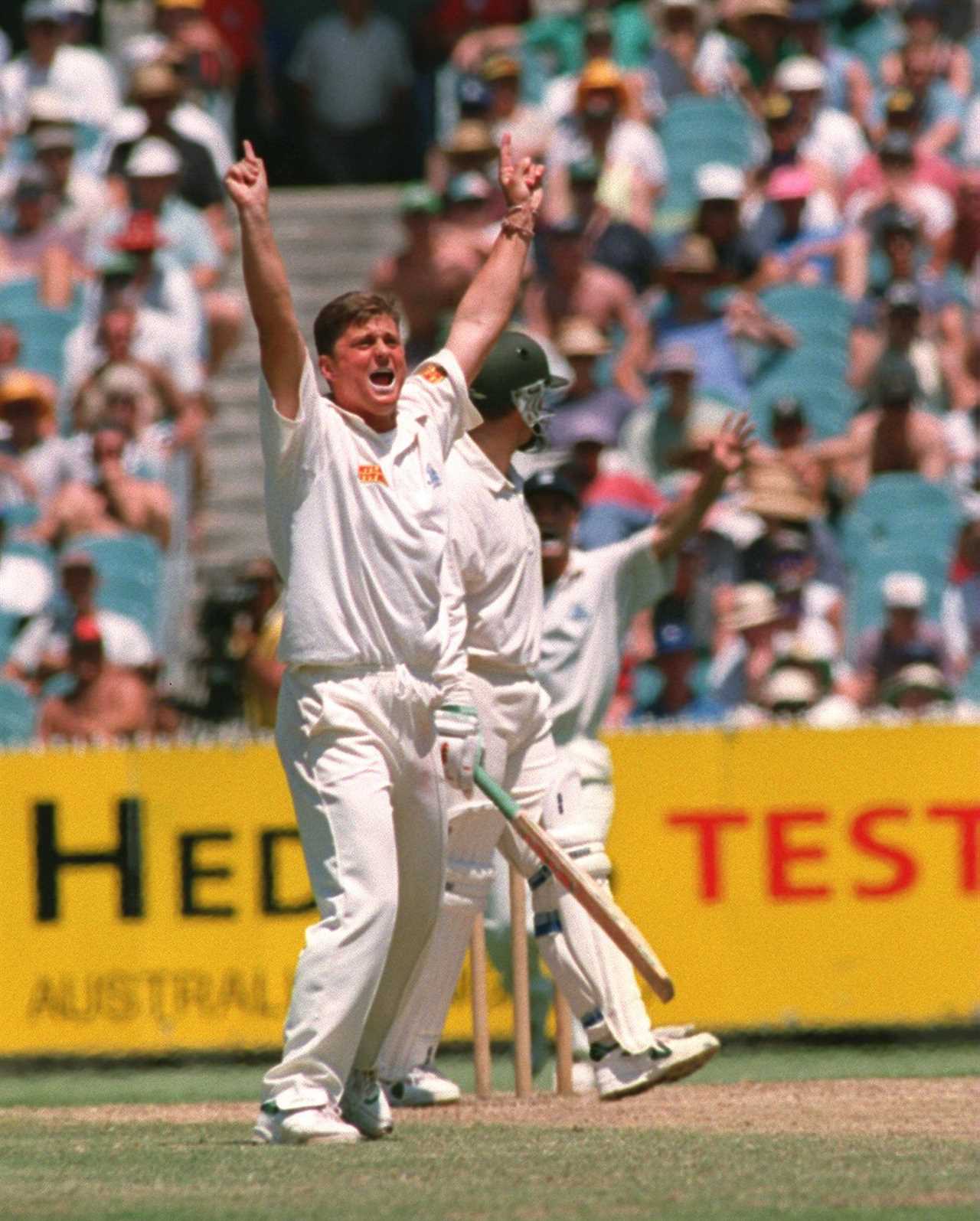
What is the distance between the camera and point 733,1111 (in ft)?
27.5

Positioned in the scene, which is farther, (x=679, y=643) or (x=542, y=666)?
(x=679, y=643)

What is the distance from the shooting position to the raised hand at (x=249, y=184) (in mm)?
6996

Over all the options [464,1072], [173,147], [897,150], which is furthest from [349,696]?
[173,147]

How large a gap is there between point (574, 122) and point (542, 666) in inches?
276

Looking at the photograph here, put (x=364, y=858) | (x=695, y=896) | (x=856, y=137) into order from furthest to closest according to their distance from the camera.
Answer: (x=856, y=137)
(x=695, y=896)
(x=364, y=858)

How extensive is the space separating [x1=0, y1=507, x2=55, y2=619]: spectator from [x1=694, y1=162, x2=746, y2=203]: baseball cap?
396 cm

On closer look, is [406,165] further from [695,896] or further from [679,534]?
[679,534]

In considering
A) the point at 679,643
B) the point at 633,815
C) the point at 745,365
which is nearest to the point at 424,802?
the point at 633,815

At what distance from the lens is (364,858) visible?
23.3 feet

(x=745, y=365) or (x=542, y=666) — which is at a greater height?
(x=745, y=365)

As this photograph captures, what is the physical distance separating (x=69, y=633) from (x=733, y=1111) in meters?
5.84

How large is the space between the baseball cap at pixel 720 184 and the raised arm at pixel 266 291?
8.31 metres

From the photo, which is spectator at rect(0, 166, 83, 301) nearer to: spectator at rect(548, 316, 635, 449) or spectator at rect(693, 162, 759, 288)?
spectator at rect(548, 316, 635, 449)

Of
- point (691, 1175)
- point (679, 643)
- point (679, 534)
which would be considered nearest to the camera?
point (691, 1175)
